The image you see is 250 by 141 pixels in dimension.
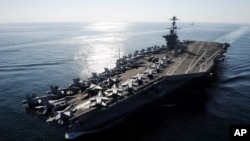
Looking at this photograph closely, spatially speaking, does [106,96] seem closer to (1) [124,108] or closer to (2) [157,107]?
(1) [124,108]

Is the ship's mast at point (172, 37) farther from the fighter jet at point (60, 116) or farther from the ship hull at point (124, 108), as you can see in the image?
the fighter jet at point (60, 116)

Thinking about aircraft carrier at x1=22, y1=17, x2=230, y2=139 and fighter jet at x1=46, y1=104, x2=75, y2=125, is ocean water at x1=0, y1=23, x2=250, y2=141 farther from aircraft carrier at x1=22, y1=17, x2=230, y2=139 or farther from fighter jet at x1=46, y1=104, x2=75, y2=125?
fighter jet at x1=46, y1=104, x2=75, y2=125

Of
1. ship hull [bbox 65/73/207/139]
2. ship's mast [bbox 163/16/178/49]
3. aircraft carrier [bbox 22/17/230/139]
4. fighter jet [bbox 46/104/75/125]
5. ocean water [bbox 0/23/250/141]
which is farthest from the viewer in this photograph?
ship's mast [bbox 163/16/178/49]

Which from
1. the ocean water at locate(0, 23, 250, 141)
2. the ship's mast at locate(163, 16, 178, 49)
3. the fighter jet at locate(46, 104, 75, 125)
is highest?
the ship's mast at locate(163, 16, 178, 49)

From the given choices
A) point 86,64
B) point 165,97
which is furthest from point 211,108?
point 86,64

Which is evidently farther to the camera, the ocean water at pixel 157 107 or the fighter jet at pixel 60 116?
the ocean water at pixel 157 107

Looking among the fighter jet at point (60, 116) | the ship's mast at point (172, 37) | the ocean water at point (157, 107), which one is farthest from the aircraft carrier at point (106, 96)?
the ship's mast at point (172, 37)

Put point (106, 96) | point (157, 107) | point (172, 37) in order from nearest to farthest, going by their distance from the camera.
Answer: point (106, 96) < point (157, 107) < point (172, 37)

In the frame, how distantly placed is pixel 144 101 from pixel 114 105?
772 centimetres

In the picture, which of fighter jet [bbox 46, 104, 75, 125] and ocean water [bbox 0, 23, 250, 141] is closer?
fighter jet [bbox 46, 104, 75, 125]

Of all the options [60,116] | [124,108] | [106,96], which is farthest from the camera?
[124,108]

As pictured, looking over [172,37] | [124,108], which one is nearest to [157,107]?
[124,108]

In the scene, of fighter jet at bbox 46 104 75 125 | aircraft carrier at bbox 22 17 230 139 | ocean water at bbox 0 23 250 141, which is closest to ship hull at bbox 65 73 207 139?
aircraft carrier at bbox 22 17 230 139

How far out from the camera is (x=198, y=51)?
2462 inches
